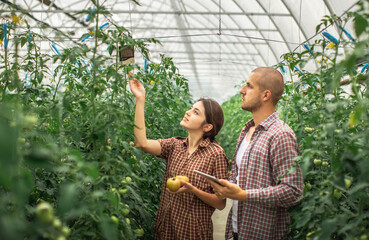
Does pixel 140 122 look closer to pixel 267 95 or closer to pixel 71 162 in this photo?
pixel 71 162

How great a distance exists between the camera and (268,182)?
1936 mm

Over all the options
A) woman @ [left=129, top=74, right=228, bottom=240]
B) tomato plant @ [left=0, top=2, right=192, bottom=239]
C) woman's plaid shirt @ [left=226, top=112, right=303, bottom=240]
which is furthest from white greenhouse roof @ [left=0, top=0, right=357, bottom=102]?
woman's plaid shirt @ [left=226, top=112, right=303, bottom=240]

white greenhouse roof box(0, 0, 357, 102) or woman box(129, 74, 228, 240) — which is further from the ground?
white greenhouse roof box(0, 0, 357, 102)

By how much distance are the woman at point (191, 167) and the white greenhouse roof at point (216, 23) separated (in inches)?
30.5

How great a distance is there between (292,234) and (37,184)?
1.40m

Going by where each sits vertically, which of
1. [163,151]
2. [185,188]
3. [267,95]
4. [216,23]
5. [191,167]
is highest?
[216,23]

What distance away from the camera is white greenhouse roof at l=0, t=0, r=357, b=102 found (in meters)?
6.59

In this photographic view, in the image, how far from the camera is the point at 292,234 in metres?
1.95

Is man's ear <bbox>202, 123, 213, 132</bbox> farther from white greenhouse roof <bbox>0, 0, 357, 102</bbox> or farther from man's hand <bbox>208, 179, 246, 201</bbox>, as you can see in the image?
white greenhouse roof <bbox>0, 0, 357, 102</bbox>

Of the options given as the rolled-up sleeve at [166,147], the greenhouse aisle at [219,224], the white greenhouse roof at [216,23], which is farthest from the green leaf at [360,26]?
the greenhouse aisle at [219,224]

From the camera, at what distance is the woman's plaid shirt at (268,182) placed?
1.81m

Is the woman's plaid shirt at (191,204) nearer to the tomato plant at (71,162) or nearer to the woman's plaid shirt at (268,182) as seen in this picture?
the tomato plant at (71,162)

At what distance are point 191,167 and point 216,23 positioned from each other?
435 inches

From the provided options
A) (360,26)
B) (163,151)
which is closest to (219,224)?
(163,151)
